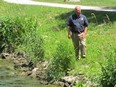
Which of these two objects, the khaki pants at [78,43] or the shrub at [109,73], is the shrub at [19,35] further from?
the shrub at [109,73]

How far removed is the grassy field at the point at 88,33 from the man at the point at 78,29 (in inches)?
25.2

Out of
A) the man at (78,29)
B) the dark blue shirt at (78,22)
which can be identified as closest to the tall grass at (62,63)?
the man at (78,29)

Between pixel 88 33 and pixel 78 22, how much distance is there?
25.7 ft

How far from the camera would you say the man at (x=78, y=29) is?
2153 cm

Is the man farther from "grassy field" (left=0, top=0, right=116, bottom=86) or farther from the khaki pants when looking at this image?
"grassy field" (left=0, top=0, right=116, bottom=86)

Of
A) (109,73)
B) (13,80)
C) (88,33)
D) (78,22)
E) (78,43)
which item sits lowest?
(13,80)

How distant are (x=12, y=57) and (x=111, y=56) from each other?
360 inches

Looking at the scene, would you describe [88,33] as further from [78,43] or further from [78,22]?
[78,22]

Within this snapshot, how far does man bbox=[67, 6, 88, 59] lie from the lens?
2153 centimetres

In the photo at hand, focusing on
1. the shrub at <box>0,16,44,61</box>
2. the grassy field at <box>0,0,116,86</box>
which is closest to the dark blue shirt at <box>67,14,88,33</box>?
the grassy field at <box>0,0,116,86</box>

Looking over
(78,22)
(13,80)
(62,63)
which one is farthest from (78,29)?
(13,80)

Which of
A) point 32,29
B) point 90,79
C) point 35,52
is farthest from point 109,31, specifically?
point 90,79

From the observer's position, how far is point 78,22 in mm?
21516

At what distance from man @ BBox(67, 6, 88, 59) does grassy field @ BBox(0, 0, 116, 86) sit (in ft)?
2.10
